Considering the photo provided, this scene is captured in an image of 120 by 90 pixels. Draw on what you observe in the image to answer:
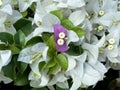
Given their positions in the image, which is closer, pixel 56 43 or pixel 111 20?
pixel 56 43

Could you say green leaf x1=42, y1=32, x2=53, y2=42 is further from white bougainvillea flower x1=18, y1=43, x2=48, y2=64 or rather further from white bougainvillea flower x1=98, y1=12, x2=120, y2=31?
white bougainvillea flower x1=98, y1=12, x2=120, y2=31

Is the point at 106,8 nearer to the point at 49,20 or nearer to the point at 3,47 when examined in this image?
the point at 49,20

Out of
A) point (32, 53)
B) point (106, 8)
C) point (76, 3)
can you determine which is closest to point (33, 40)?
point (32, 53)

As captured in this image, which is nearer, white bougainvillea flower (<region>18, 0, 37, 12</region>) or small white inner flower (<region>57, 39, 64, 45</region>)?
small white inner flower (<region>57, 39, 64, 45</region>)

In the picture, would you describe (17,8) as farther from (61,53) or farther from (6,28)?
(61,53)

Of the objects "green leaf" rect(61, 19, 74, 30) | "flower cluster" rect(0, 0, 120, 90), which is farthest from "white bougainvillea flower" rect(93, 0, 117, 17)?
"green leaf" rect(61, 19, 74, 30)

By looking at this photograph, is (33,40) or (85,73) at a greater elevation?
(33,40)

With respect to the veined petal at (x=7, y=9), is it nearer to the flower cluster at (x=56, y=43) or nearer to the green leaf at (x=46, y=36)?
the flower cluster at (x=56, y=43)
